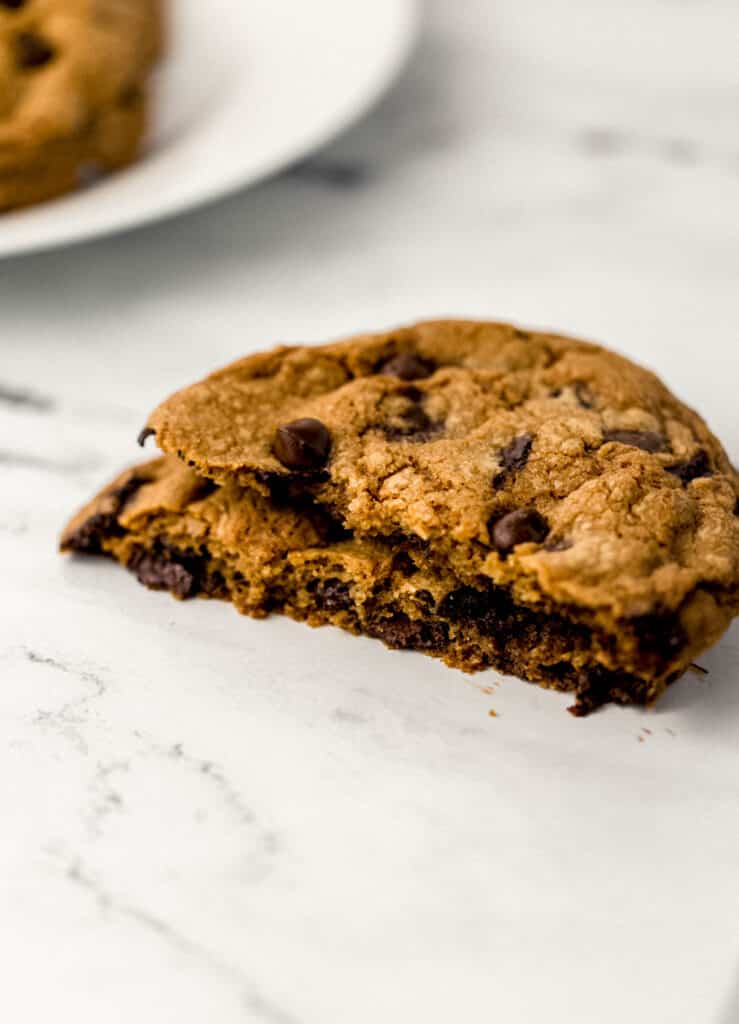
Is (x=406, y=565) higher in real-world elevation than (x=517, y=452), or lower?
lower

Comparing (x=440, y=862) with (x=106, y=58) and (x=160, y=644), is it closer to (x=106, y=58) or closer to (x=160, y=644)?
(x=160, y=644)

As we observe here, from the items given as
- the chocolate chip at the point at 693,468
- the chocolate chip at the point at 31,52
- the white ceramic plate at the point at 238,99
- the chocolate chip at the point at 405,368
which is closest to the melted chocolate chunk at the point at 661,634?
the chocolate chip at the point at 693,468

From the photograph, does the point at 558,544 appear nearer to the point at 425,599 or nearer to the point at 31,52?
the point at 425,599

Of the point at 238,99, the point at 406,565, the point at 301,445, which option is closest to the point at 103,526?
the point at 301,445

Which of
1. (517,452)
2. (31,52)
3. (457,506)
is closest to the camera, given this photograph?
(457,506)

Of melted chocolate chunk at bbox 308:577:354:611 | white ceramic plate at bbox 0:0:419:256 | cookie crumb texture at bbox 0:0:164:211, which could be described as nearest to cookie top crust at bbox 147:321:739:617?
melted chocolate chunk at bbox 308:577:354:611

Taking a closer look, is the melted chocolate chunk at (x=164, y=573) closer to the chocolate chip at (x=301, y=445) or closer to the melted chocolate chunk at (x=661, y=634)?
the chocolate chip at (x=301, y=445)

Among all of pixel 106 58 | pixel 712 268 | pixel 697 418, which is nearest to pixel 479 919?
pixel 697 418

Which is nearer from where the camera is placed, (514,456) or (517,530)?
(517,530)
